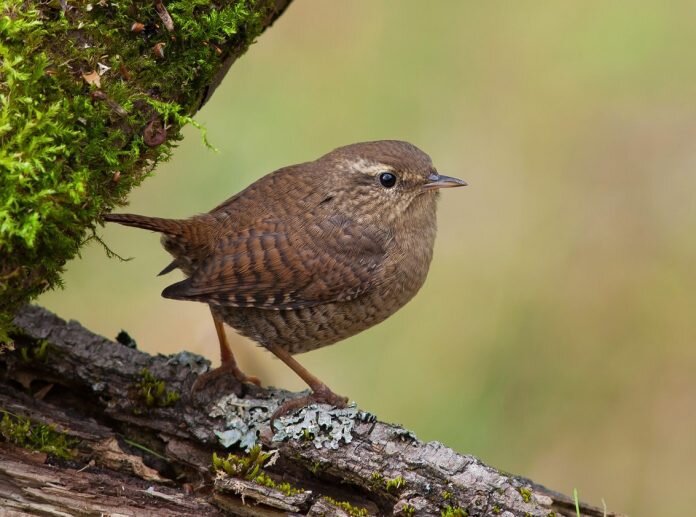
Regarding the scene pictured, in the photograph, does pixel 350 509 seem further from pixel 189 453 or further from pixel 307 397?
pixel 189 453

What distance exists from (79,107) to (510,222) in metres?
3.92

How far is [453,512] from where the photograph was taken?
337 cm

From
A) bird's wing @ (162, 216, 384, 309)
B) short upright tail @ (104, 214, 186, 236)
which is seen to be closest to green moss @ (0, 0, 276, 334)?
short upright tail @ (104, 214, 186, 236)

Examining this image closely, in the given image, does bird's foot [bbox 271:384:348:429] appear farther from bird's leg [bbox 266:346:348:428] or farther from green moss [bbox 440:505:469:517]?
green moss [bbox 440:505:469:517]

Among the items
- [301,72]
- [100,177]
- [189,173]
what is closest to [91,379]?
[100,177]

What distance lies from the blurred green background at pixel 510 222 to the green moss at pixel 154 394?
167cm

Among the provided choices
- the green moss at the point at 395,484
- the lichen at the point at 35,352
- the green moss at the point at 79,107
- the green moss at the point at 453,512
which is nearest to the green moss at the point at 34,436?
the lichen at the point at 35,352

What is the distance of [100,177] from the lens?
3352 mm

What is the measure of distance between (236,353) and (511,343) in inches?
71.9

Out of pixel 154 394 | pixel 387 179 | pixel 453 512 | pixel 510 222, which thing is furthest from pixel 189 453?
pixel 510 222

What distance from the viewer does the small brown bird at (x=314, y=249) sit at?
13.1 ft

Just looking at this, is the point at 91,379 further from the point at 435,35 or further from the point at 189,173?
the point at 435,35

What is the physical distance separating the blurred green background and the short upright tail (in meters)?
1.86

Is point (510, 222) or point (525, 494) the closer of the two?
point (525, 494)
